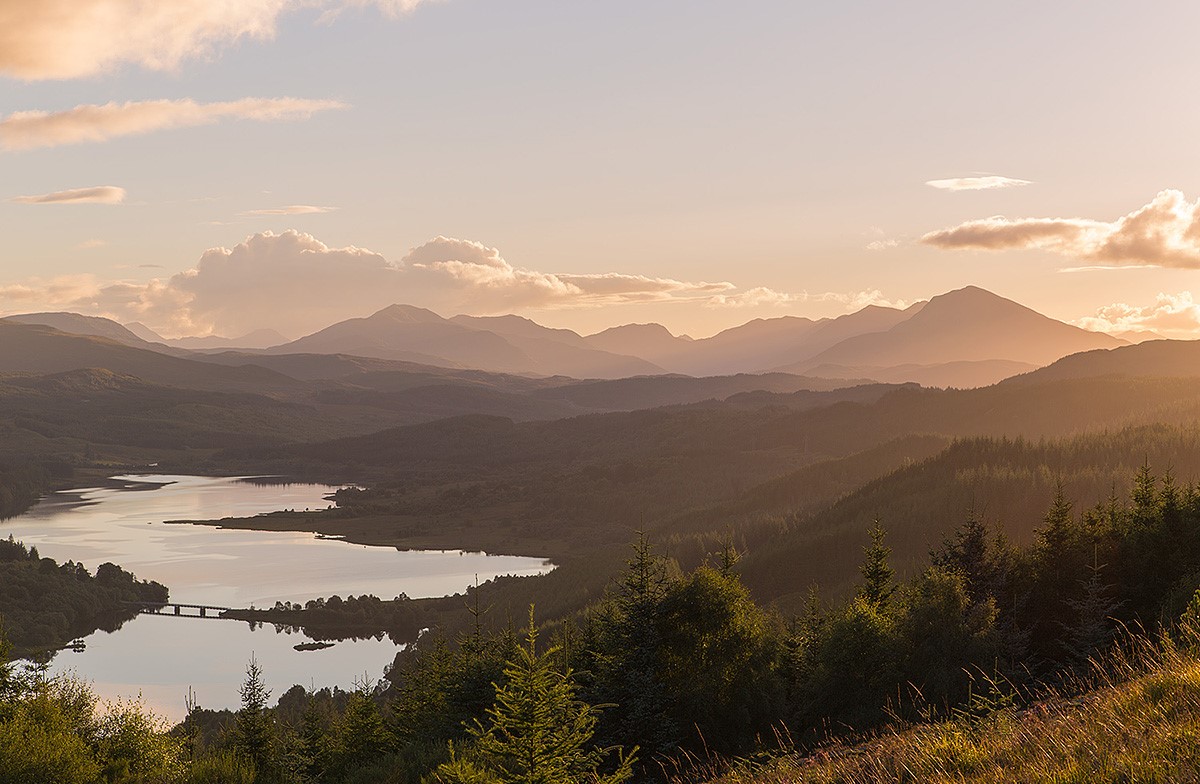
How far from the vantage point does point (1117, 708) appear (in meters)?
13.2

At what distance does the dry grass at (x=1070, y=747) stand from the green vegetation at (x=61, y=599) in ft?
469

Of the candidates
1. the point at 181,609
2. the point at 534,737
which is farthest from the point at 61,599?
the point at 534,737

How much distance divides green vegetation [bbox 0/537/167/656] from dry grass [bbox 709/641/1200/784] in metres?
143

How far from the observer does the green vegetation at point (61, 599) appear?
449 ft

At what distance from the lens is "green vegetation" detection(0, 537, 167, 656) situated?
137 metres

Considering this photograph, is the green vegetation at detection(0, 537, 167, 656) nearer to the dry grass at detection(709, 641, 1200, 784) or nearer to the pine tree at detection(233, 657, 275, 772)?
the pine tree at detection(233, 657, 275, 772)

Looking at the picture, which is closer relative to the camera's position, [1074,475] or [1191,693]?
[1191,693]

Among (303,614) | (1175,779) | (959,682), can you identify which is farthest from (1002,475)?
(1175,779)

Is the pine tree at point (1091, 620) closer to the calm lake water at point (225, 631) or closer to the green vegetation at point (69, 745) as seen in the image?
the green vegetation at point (69, 745)

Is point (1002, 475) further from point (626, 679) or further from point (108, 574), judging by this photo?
point (108, 574)

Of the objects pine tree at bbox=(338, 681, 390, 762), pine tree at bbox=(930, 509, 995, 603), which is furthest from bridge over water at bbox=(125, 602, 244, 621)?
pine tree at bbox=(930, 509, 995, 603)

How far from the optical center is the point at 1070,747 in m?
11.9

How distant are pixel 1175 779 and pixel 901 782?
394cm

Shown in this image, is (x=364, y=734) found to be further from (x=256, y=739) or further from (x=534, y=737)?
(x=534, y=737)
